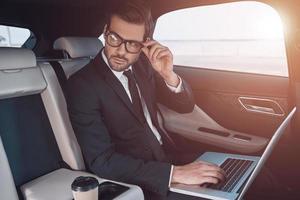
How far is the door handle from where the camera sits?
7.08ft

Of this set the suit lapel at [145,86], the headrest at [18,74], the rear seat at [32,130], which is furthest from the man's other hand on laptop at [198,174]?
the headrest at [18,74]

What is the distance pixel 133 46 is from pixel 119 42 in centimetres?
6

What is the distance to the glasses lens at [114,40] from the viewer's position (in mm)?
1508

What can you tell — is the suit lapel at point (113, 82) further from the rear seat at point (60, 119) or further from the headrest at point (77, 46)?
the headrest at point (77, 46)

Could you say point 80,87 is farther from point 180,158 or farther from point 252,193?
point 252,193

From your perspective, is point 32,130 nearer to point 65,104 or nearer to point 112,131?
point 65,104

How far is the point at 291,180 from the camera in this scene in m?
2.04

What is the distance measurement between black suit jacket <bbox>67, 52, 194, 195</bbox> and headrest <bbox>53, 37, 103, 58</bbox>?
0.35m

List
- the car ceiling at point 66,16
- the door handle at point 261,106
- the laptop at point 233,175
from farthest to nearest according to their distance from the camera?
1. the door handle at point 261,106
2. the car ceiling at point 66,16
3. the laptop at point 233,175

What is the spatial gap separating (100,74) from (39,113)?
340 mm

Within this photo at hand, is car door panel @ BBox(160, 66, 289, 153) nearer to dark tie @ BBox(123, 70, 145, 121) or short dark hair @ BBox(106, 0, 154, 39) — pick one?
dark tie @ BBox(123, 70, 145, 121)

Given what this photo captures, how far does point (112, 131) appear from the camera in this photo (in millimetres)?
1571

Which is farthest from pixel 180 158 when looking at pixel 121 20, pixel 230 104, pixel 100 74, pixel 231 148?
pixel 121 20

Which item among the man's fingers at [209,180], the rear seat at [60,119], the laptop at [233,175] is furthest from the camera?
the rear seat at [60,119]
